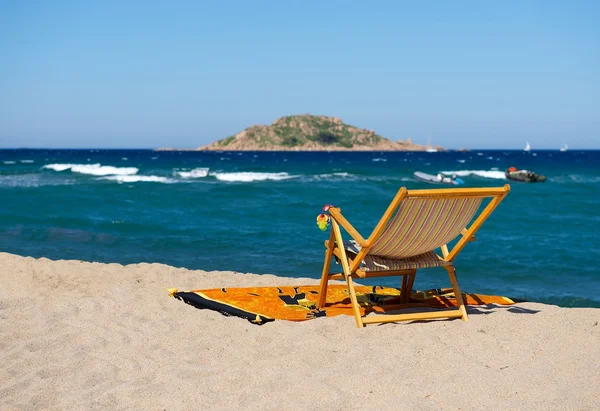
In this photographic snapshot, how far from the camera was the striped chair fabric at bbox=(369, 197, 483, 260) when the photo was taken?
14.4 ft

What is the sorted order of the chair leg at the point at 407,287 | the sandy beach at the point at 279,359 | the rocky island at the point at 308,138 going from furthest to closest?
the rocky island at the point at 308,138 < the chair leg at the point at 407,287 < the sandy beach at the point at 279,359

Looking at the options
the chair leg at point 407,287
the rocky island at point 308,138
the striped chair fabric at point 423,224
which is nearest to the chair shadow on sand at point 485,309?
the chair leg at point 407,287

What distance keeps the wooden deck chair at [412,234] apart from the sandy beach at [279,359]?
42 centimetres

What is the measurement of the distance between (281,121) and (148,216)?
145459 millimetres

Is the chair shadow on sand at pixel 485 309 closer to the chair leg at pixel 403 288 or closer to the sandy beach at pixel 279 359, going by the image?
the sandy beach at pixel 279 359

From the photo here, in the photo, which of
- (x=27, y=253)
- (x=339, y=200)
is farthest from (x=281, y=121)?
(x=27, y=253)

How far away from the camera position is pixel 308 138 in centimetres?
14750

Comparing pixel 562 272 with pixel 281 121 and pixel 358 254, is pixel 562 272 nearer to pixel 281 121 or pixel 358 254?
pixel 358 254

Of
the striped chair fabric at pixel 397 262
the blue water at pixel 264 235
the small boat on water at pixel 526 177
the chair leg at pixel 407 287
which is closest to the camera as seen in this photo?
the striped chair fabric at pixel 397 262

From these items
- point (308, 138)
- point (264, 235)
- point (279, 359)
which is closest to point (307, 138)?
point (308, 138)

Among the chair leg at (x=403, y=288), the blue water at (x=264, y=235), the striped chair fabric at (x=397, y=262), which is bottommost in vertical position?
the blue water at (x=264, y=235)

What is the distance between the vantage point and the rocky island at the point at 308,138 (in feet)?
473

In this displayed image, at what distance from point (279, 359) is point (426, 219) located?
5.24 feet

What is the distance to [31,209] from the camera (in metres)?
15.4
